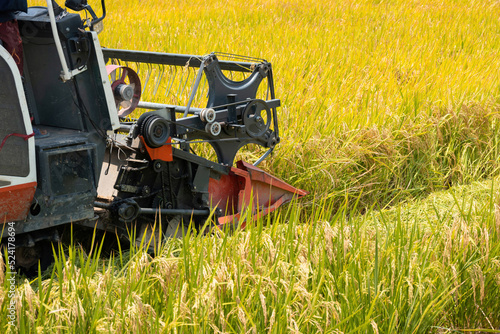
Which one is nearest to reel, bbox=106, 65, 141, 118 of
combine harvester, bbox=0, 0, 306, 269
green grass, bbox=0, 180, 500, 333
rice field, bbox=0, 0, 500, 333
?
combine harvester, bbox=0, 0, 306, 269

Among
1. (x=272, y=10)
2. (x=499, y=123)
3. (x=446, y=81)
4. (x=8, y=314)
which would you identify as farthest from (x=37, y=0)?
(x=8, y=314)

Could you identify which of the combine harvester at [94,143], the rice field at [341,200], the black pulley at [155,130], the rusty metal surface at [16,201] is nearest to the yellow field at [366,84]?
the rice field at [341,200]

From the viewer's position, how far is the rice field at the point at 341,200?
238 cm

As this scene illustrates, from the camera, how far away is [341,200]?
490 centimetres

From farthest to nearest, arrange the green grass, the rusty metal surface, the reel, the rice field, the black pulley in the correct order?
the reel
the black pulley
the rusty metal surface
the rice field
the green grass

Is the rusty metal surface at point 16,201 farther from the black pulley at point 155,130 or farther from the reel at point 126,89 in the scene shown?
the reel at point 126,89

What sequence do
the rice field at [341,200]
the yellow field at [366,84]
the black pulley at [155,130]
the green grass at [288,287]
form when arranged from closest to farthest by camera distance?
the green grass at [288,287] → the rice field at [341,200] → the black pulley at [155,130] → the yellow field at [366,84]

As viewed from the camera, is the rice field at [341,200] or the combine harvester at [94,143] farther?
the combine harvester at [94,143]

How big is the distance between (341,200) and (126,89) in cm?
212

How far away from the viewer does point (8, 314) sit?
2.28 metres

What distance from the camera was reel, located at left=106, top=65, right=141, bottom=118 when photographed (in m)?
3.50

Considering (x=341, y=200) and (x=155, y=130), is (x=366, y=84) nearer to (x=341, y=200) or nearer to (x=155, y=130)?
(x=341, y=200)

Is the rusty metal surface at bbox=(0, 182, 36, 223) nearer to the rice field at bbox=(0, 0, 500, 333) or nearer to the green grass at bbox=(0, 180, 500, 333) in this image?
the rice field at bbox=(0, 0, 500, 333)

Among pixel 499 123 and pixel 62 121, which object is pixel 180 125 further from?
pixel 499 123
